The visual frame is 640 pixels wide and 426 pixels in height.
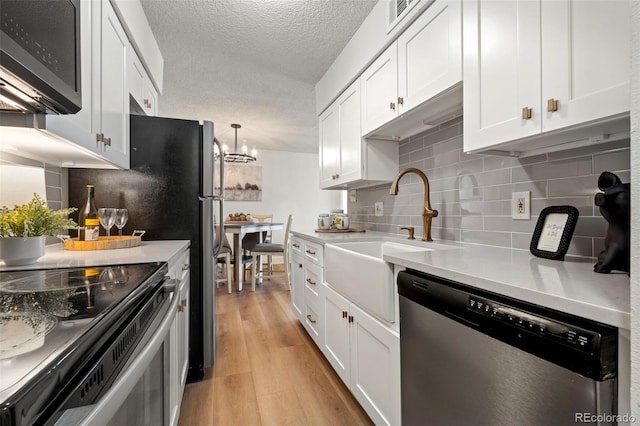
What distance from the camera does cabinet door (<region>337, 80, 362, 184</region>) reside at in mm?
2309

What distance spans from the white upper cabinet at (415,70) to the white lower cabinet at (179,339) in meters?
1.48

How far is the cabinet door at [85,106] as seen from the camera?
1131 millimetres

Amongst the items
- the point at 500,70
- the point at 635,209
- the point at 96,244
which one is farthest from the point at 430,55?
the point at 96,244

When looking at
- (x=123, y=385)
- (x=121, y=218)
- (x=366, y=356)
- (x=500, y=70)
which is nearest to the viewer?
(x=123, y=385)

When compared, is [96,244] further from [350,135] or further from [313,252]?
[350,135]

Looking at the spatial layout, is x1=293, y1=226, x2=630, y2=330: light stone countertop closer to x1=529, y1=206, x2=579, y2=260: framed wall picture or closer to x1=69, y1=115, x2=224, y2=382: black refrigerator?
x1=529, y1=206, x2=579, y2=260: framed wall picture

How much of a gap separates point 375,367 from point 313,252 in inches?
42.6

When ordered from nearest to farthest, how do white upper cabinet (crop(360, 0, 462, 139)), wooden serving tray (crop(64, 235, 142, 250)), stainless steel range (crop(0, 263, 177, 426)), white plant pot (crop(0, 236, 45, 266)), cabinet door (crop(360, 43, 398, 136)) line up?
stainless steel range (crop(0, 263, 177, 426))
white plant pot (crop(0, 236, 45, 266))
white upper cabinet (crop(360, 0, 462, 139))
wooden serving tray (crop(64, 235, 142, 250))
cabinet door (crop(360, 43, 398, 136))

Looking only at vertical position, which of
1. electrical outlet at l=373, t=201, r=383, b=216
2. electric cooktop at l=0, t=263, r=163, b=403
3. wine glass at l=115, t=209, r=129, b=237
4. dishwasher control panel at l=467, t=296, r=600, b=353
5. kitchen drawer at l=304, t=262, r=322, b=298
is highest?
electrical outlet at l=373, t=201, r=383, b=216

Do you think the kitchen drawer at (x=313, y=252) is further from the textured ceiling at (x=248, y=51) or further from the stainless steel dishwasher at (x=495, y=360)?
the textured ceiling at (x=248, y=51)

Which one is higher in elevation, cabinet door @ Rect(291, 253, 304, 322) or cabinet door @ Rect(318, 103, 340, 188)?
cabinet door @ Rect(318, 103, 340, 188)

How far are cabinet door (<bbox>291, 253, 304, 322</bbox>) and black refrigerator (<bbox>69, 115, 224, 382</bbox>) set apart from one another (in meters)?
0.90

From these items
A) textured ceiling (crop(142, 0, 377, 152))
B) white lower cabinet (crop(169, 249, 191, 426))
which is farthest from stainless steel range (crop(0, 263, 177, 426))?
textured ceiling (crop(142, 0, 377, 152))

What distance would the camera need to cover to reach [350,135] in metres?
2.44
